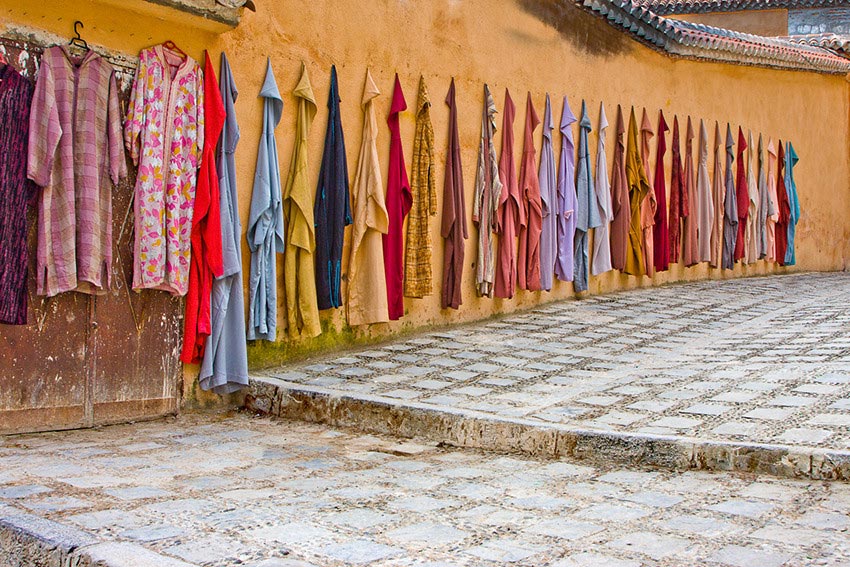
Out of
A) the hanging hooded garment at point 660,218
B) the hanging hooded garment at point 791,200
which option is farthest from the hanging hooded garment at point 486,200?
the hanging hooded garment at point 791,200

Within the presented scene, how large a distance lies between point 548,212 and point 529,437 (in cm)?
471

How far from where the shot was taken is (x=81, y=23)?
557 cm

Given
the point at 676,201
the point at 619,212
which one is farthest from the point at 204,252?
the point at 676,201

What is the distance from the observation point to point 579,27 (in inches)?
418

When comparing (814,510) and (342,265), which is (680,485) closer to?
(814,510)

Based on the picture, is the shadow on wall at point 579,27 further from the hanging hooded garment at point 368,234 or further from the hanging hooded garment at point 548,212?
the hanging hooded garment at point 368,234

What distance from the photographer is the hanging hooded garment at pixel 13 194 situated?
5.22 metres

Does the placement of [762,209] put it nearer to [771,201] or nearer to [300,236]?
[771,201]

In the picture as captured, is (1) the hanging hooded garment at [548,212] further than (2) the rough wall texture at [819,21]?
No

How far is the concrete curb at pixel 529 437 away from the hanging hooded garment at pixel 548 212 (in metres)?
3.89

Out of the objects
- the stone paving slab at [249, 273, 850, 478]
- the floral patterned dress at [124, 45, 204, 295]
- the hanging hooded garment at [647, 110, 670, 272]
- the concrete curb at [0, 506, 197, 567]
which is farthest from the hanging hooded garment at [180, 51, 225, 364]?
the hanging hooded garment at [647, 110, 670, 272]

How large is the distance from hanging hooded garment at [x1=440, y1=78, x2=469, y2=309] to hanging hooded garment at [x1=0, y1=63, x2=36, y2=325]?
12.8ft

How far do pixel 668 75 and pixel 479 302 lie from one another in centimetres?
501

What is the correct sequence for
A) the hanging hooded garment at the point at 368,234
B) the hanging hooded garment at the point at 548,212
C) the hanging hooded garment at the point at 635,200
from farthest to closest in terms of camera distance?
1. the hanging hooded garment at the point at 635,200
2. the hanging hooded garment at the point at 548,212
3. the hanging hooded garment at the point at 368,234
